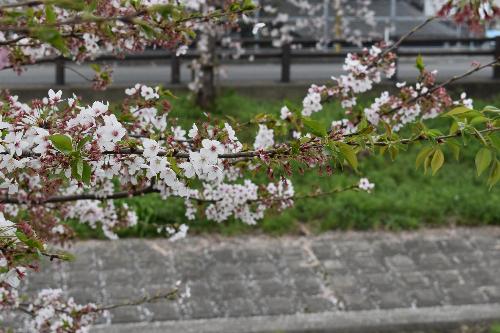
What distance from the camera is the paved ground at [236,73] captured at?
1370cm

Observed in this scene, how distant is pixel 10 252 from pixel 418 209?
7.21 metres

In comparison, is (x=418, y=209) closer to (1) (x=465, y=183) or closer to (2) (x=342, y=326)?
(1) (x=465, y=183)

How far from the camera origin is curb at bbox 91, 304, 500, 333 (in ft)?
21.2

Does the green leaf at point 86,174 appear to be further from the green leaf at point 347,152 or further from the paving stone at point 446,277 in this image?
the paving stone at point 446,277

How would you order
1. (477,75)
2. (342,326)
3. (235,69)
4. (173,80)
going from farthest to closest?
(235,69) < (477,75) < (173,80) < (342,326)

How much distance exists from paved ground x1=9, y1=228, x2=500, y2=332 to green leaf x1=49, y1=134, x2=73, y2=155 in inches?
176

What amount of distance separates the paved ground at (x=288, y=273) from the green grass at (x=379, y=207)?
0.18m

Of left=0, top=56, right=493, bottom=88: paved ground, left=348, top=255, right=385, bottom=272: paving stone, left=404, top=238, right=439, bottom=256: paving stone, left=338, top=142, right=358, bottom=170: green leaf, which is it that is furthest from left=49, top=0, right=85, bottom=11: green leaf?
left=0, top=56, right=493, bottom=88: paved ground

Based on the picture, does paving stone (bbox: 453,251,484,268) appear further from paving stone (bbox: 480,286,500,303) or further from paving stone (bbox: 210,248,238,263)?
paving stone (bbox: 210,248,238,263)

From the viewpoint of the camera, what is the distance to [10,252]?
8.53 ft

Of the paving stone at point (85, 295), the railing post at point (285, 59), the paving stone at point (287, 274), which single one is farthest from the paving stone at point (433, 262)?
the railing post at point (285, 59)

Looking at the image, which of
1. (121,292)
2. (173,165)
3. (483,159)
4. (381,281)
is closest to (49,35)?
(173,165)

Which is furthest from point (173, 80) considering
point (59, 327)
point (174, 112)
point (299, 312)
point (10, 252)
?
point (10, 252)

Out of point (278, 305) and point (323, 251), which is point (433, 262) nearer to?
point (323, 251)
